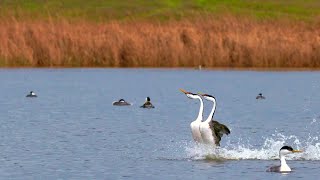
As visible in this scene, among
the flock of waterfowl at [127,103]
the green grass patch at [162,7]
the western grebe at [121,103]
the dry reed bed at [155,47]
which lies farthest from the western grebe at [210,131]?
the green grass patch at [162,7]

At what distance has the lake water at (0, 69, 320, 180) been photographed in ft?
62.7

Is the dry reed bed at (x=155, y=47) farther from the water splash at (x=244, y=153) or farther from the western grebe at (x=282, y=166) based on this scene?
the western grebe at (x=282, y=166)

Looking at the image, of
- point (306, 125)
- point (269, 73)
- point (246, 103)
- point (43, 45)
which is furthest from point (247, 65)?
point (306, 125)

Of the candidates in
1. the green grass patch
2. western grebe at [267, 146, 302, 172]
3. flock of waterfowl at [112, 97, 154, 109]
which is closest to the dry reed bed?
flock of waterfowl at [112, 97, 154, 109]

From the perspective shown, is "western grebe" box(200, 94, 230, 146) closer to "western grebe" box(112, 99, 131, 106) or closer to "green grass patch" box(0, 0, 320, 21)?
"western grebe" box(112, 99, 131, 106)

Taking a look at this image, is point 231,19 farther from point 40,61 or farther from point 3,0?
point 3,0

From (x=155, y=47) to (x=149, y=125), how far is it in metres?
19.6

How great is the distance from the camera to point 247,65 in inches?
1839

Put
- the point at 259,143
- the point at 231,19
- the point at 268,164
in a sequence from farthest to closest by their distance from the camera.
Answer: the point at 231,19, the point at 259,143, the point at 268,164

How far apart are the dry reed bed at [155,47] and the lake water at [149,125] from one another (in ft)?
2.00

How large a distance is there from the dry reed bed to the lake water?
2.00 ft

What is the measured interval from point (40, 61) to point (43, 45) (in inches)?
29.7

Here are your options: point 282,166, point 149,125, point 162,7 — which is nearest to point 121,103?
point 149,125

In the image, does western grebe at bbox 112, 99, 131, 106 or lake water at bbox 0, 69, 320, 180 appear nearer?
lake water at bbox 0, 69, 320, 180
